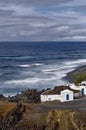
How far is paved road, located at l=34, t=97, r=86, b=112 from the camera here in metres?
47.6

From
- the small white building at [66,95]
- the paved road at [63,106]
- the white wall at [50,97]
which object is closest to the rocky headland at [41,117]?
the paved road at [63,106]

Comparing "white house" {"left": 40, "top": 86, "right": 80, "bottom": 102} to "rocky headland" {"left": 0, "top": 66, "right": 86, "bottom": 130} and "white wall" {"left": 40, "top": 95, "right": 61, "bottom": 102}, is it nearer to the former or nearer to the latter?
"white wall" {"left": 40, "top": 95, "right": 61, "bottom": 102}

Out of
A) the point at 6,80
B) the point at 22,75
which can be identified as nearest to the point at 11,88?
the point at 6,80

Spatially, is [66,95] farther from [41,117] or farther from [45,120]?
[45,120]

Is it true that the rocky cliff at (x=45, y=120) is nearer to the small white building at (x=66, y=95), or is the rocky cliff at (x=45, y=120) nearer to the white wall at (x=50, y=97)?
the small white building at (x=66, y=95)

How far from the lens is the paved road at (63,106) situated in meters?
47.6

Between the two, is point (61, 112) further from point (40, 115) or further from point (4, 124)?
point (4, 124)

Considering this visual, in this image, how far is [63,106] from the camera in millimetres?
49344

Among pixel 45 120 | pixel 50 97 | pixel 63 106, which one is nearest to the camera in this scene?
pixel 45 120

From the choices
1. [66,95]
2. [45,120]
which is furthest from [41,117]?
[66,95]

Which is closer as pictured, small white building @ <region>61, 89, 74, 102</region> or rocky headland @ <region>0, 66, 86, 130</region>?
rocky headland @ <region>0, 66, 86, 130</region>

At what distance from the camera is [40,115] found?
149 ft

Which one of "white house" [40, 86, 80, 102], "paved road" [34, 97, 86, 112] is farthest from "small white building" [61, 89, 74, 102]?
"paved road" [34, 97, 86, 112]

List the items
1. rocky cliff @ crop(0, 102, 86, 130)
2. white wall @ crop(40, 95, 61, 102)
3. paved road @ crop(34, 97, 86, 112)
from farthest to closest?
1. white wall @ crop(40, 95, 61, 102)
2. paved road @ crop(34, 97, 86, 112)
3. rocky cliff @ crop(0, 102, 86, 130)
